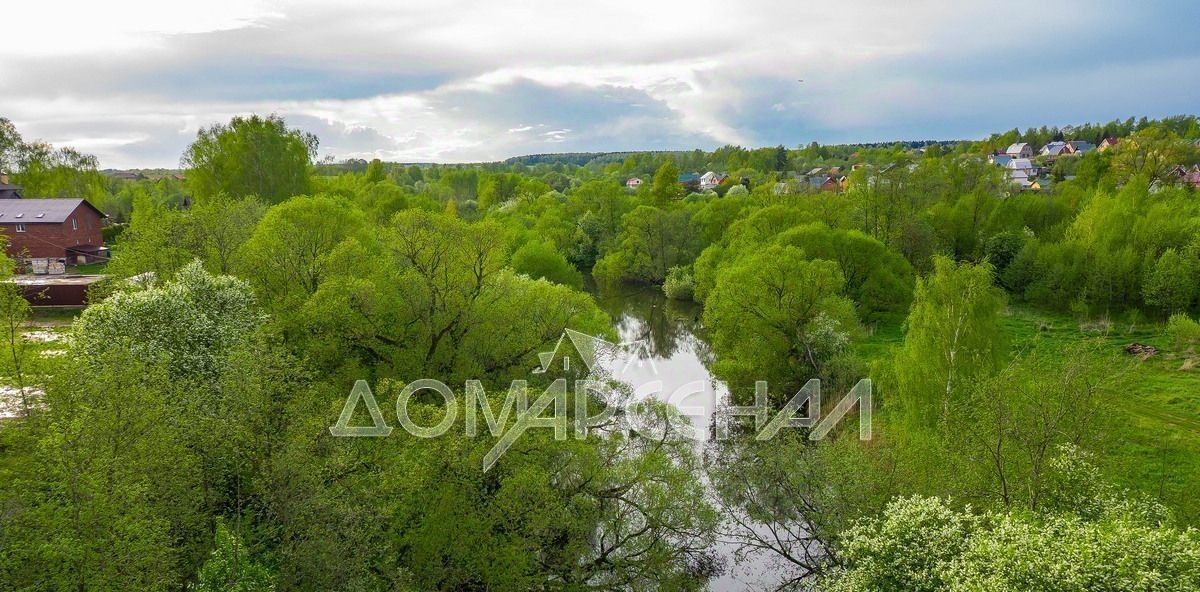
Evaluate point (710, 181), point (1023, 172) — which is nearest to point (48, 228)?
point (710, 181)

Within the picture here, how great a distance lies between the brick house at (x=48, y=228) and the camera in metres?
49.8

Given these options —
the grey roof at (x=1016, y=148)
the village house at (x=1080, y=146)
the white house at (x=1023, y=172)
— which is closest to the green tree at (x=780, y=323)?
the white house at (x=1023, y=172)

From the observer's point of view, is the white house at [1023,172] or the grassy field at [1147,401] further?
the white house at [1023,172]

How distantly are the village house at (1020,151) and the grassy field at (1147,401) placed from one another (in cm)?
11292

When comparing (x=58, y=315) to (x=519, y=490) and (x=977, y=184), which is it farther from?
(x=977, y=184)

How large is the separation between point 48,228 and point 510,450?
5210 cm

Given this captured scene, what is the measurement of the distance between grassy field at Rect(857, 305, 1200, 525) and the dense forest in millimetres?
168

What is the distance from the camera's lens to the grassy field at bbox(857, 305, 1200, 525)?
733 inches

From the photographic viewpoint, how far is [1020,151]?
460 feet

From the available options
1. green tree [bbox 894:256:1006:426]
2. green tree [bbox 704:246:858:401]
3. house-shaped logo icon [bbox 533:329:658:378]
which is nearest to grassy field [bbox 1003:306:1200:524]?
green tree [bbox 894:256:1006:426]

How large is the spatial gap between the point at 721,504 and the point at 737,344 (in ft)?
38.5

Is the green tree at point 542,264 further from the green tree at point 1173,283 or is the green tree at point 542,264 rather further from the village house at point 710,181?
the village house at point 710,181

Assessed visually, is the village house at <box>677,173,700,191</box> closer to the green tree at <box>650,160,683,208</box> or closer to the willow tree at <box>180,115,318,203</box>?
the green tree at <box>650,160,683,208</box>

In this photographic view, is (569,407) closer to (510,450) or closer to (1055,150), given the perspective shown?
(510,450)
